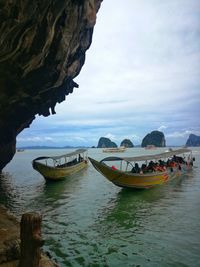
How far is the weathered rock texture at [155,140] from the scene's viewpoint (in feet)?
627

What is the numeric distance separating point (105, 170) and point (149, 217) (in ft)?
24.4

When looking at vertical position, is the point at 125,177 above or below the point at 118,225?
above

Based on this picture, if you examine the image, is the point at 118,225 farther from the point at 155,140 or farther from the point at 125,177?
the point at 155,140

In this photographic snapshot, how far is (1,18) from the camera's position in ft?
39.5

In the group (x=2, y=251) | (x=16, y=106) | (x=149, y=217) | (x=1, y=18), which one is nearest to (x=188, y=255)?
(x=149, y=217)

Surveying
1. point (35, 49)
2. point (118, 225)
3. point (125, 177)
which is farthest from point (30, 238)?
point (125, 177)

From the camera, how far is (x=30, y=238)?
609cm

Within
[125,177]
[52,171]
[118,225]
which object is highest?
[125,177]

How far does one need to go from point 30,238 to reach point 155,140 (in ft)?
627

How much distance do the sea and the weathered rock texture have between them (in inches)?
6694

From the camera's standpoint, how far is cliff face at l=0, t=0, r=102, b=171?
13.6 meters

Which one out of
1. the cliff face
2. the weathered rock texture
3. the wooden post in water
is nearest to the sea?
the wooden post in water

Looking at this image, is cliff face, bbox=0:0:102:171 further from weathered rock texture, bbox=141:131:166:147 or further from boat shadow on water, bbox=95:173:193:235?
weathered rock texture, bbox=141:131:166:147

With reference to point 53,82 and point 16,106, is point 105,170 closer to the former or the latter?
point 53,82
